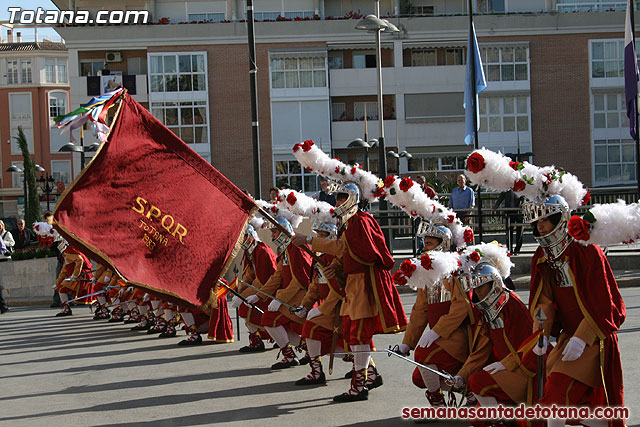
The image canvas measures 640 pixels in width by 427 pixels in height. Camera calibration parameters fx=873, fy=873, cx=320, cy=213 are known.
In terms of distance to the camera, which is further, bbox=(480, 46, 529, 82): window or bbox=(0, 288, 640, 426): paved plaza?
bbox=(480, 46, 529, 82): window

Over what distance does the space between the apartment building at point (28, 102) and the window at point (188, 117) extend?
23061mm

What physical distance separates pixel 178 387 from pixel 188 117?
37.3 metres

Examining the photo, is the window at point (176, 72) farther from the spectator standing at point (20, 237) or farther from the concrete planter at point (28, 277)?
the concrete planter at point (28, 277)

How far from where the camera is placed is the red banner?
7.77 m

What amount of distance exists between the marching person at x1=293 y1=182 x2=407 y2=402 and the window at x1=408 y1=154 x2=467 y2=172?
123 ft

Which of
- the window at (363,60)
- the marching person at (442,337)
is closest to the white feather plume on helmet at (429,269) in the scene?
the marching person at (442,337)

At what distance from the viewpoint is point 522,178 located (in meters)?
6.46

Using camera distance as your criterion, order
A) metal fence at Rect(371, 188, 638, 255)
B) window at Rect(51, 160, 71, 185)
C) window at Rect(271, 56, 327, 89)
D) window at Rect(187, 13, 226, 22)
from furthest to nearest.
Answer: window at Rect(51, 160, 71, 185), window at Rect(187, 13, 226, 22), window at Rect(271, 56, 327, 89), metal fence at Rect(371, 188, 638, 255)

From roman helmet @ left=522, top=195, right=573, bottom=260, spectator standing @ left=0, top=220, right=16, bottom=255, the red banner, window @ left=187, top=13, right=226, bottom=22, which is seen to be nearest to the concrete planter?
spectator standing @ left=0, top=220, right=16, bottom=255

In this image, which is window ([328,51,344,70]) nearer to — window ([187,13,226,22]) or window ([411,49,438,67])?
window ([411,49,438,67])

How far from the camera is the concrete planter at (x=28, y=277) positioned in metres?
22.5

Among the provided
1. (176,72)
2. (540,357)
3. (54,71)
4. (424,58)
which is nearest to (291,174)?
(176,72)

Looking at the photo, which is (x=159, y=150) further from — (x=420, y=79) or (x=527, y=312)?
(x=420, y=79)

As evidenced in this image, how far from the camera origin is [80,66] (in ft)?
152
